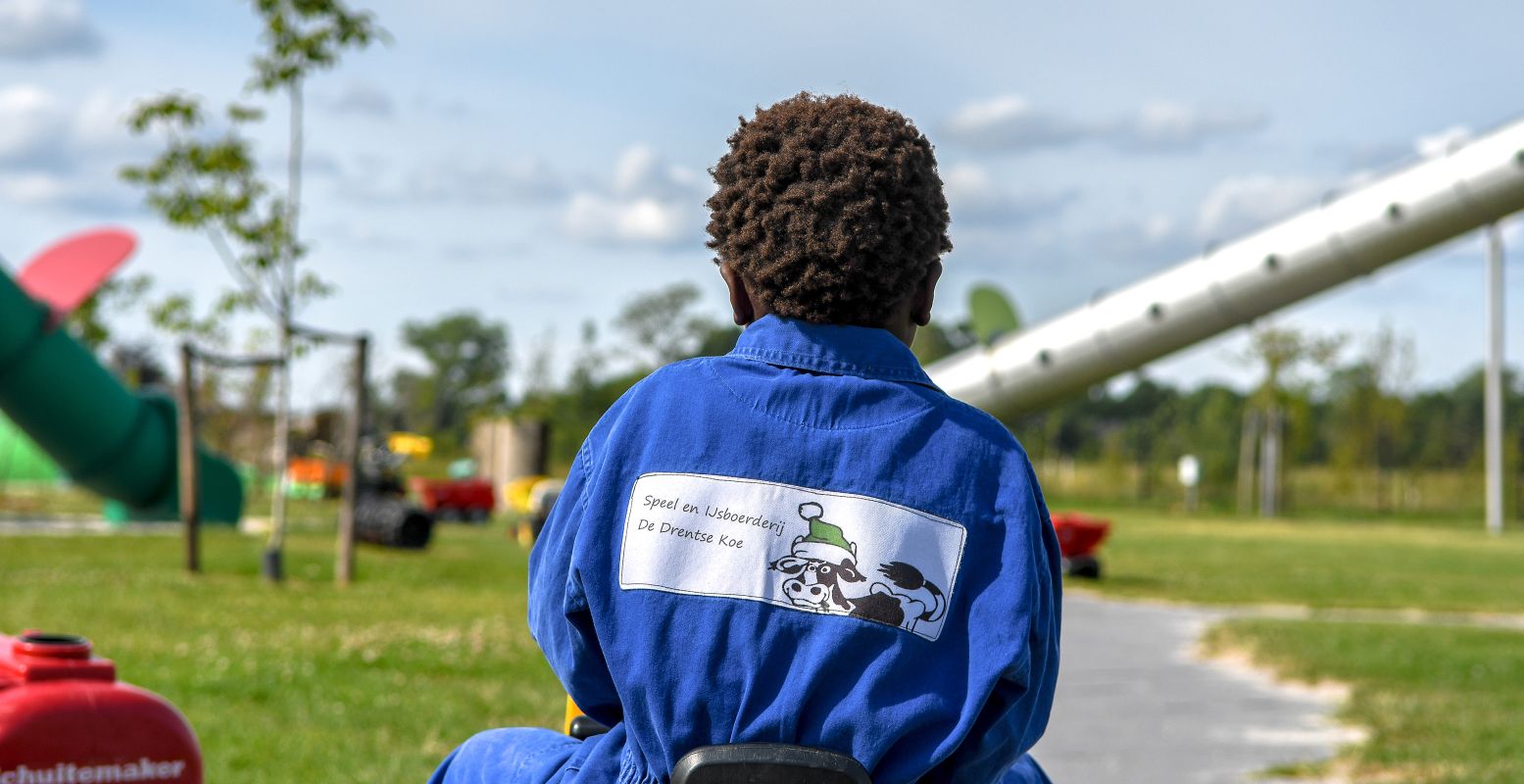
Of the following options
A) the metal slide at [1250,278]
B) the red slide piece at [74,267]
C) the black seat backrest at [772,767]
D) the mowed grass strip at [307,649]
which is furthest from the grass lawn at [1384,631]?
the red slide piece at [74,267]

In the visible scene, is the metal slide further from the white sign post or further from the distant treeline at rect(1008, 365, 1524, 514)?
the white sign post

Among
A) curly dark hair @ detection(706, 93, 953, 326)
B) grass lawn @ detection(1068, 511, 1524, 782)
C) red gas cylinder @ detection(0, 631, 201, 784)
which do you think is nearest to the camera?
curly dark hair @ detection(706, 93, 953, 326)

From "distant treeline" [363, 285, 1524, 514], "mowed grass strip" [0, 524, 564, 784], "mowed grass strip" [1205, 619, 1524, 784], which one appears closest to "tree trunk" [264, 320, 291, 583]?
"mowed grass strip" [0, 524, 564, 784]

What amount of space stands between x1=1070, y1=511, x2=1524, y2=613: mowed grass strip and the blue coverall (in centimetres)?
1457

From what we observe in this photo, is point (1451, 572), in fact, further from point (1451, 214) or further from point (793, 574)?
point (793, 574)

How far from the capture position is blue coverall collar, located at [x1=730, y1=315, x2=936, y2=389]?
2.11m

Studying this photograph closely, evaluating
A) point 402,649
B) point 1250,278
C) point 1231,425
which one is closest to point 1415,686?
point 1250,278

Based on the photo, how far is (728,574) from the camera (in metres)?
2.00

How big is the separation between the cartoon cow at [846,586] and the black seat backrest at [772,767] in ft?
0.63

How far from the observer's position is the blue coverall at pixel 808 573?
77.2 inches

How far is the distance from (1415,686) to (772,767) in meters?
8.02

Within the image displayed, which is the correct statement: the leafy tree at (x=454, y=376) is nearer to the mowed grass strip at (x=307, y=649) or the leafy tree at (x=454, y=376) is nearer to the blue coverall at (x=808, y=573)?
the mowed grass strip at (x=307, y=649)

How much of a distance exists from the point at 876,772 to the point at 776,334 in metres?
0.61

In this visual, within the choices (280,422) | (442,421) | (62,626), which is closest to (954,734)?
(62,626)
